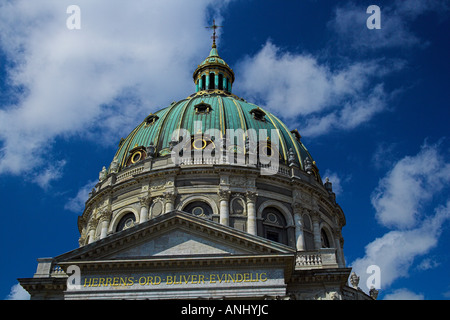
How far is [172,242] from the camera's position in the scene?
2905 centimetres

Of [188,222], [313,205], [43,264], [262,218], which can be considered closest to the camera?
[188,222]

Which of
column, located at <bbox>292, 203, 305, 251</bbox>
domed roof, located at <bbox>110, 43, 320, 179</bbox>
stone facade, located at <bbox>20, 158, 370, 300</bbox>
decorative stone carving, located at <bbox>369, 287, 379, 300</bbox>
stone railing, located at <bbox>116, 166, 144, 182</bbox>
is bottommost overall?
stone facade, located at <bbox>20, 158, 370, 300</bbox>

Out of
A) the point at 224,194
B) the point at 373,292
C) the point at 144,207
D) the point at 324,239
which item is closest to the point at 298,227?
the point at 324,239

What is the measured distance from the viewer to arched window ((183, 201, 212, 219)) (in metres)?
40.1

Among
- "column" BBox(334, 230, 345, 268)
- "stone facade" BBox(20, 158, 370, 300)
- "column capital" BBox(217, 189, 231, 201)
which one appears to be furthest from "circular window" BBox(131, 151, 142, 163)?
"column" BBox(334, 230, 345, 268)

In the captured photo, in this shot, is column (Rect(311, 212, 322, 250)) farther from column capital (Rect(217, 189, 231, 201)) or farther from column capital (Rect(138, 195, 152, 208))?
column capital (Rect(138, 195, 152, 208))

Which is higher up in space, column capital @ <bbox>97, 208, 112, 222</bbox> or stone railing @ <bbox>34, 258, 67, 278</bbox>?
column capital @ <bbox>97, 208, 112, 222</bbox>

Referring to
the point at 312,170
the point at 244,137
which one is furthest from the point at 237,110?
the point at 312,170

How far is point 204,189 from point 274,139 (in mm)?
8946

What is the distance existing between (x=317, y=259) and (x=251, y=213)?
31.1 feet

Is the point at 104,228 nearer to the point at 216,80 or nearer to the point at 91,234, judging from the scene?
the point at 91,234

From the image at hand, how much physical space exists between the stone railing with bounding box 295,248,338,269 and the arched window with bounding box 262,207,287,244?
8.74 m
